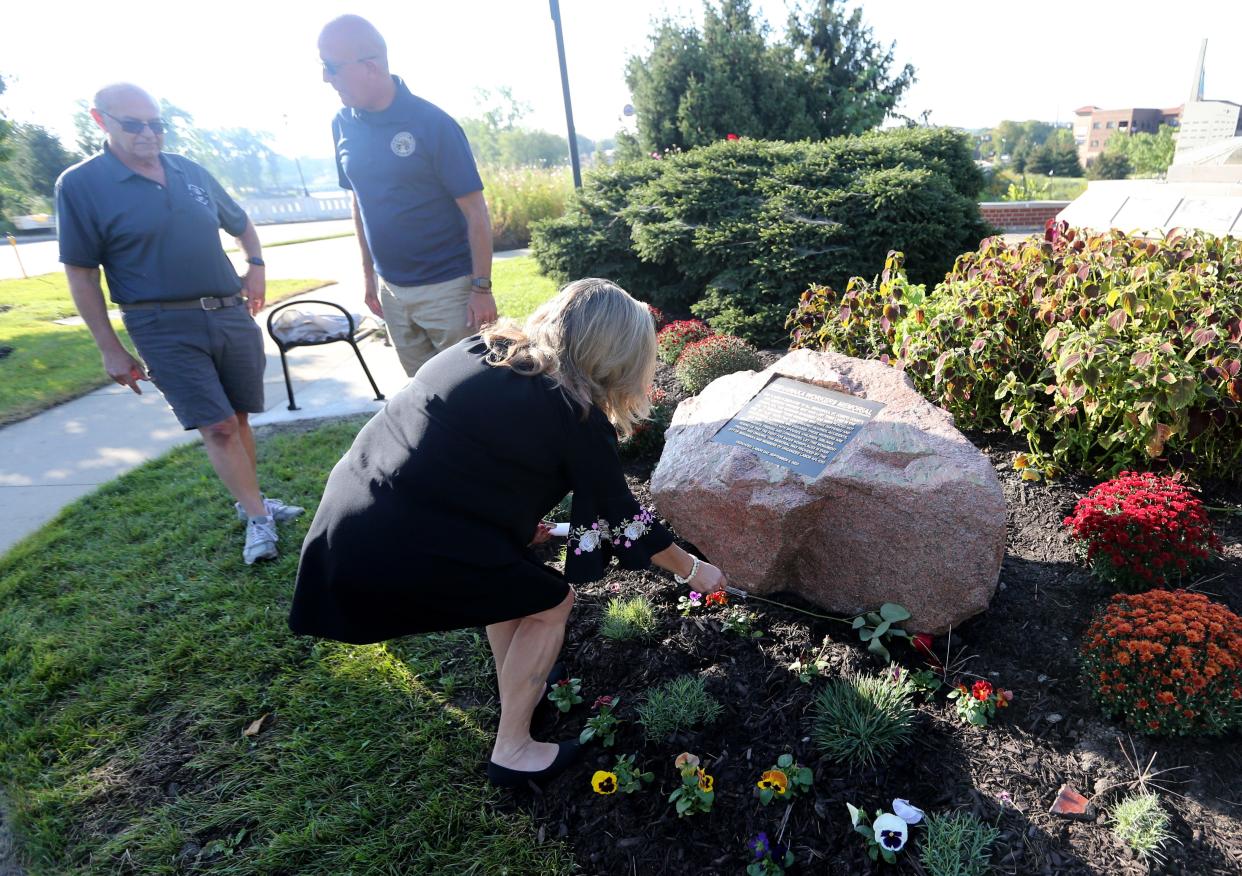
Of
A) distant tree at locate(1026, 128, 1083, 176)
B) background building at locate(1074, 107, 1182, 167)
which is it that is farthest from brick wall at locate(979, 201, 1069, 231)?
background building at locate(1074, 107, 1182, 167)

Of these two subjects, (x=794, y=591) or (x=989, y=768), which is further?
(x=794, y=591)

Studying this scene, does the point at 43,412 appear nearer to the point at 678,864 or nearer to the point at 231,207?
the point at 231,207

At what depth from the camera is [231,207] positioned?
3.43 metres

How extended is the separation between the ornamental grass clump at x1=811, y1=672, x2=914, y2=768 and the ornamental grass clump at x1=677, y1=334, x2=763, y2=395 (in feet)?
8.36

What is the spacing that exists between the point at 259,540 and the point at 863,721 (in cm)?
288

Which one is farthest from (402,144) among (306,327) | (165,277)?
(306,327)

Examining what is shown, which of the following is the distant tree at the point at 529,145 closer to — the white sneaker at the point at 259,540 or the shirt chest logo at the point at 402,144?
the shirt chest logo at the point at 402,144

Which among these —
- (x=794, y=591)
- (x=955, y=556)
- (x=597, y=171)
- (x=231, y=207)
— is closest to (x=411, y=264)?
(x=231, y=207)

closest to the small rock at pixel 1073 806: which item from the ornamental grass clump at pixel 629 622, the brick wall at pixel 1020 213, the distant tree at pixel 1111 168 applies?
the ornamental grass clump at pixel 629 622

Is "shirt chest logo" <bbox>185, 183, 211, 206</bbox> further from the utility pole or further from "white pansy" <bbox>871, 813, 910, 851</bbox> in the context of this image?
the utility pole

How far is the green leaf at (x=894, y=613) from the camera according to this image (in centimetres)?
236

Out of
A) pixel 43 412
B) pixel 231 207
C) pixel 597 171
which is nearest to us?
pixel 231 207

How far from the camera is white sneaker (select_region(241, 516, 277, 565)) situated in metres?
3.37

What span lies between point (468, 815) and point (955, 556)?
178 cm
